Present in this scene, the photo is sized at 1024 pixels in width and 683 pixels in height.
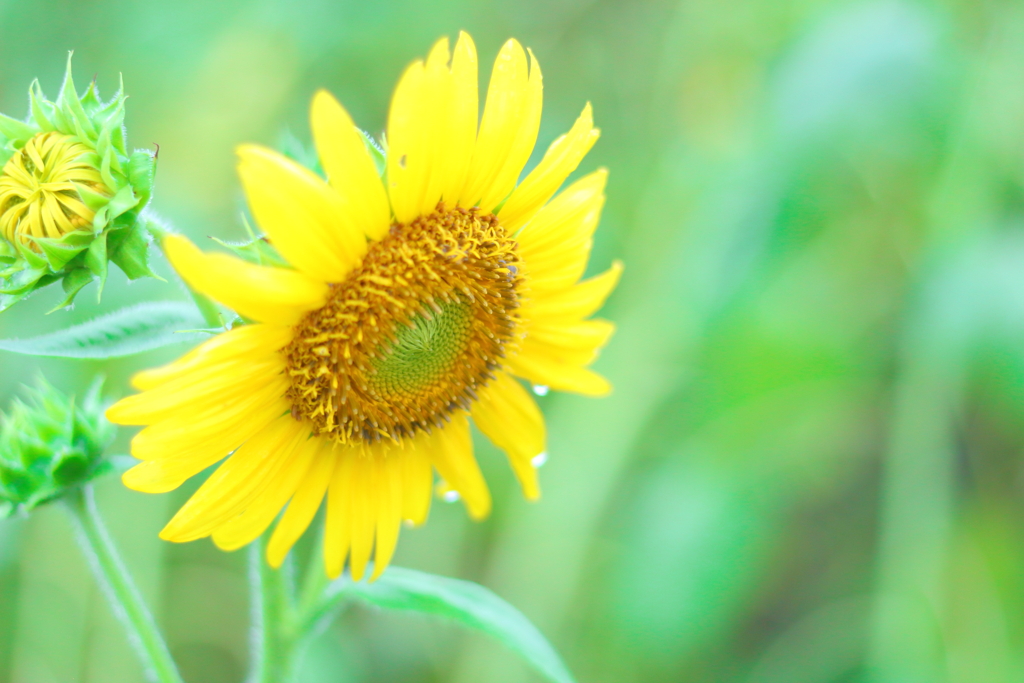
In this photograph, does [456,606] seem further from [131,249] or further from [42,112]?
[42,112]

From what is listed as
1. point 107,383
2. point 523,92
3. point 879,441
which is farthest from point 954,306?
point 107,383

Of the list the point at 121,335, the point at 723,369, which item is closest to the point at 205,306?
the point at 121,335

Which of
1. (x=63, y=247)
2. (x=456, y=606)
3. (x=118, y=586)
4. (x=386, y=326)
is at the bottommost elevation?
(x=118, y=586)

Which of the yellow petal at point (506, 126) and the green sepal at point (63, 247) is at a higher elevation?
the yellow petal at point (506, 126)

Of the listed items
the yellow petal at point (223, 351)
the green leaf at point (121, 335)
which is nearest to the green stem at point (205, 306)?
the green leaf at point (121, 335)

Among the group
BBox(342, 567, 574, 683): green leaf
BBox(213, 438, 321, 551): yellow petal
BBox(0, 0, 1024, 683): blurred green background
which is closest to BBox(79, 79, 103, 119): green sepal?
BBox(213, 438, 321, 551): yellow petal

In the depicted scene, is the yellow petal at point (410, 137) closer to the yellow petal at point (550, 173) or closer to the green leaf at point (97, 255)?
the yellow petal at point (550, 173)
